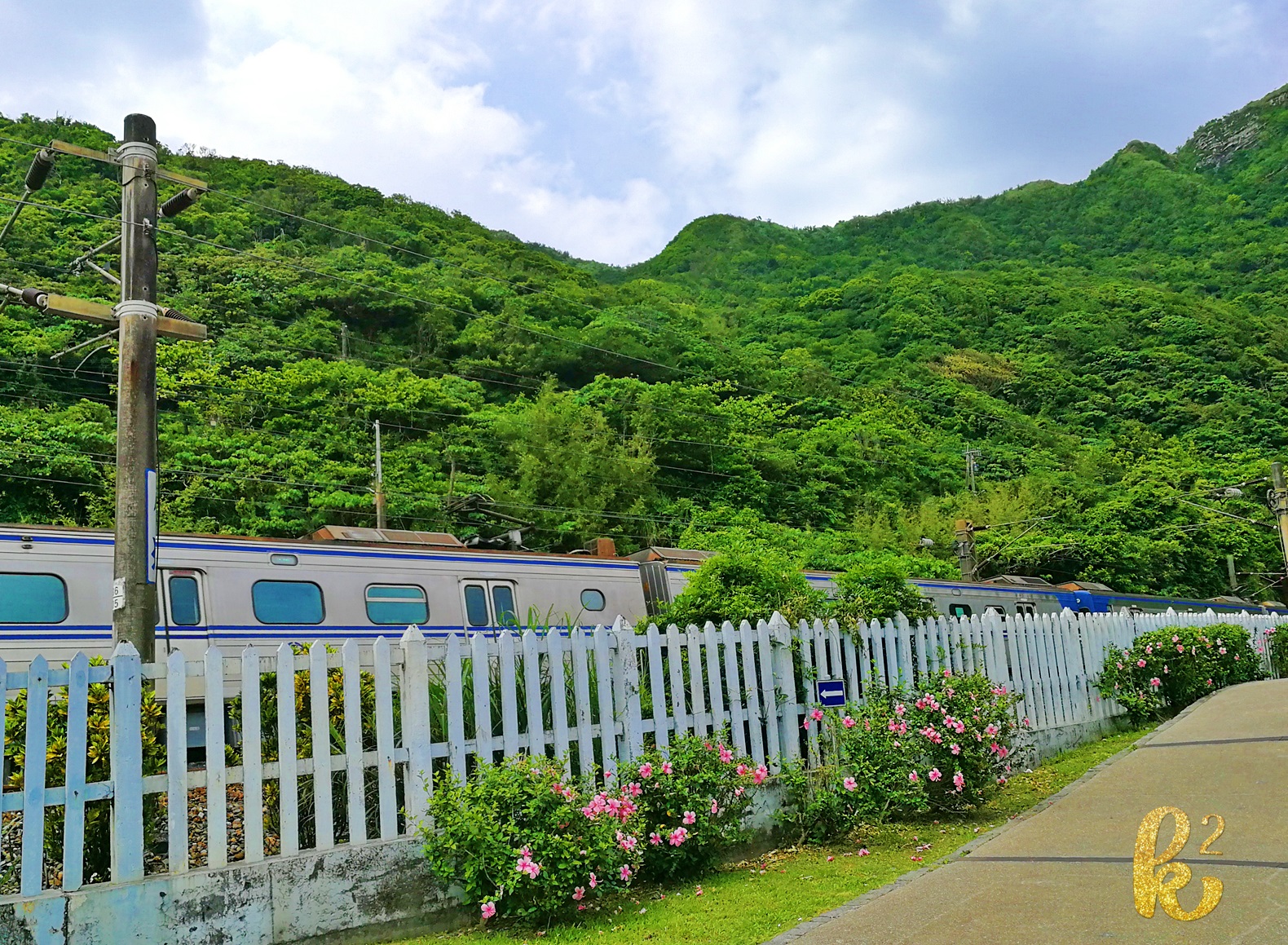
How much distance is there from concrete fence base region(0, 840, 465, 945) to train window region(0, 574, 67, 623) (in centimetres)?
788

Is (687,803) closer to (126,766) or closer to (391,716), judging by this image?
(391,716)

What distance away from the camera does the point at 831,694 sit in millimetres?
7977

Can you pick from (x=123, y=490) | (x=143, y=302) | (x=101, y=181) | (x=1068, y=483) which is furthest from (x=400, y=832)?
(x=1068, y=483)

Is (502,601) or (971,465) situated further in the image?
(971,465)

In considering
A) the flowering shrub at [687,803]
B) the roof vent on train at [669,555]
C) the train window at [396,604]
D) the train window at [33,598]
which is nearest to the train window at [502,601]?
the train window at [396,604]

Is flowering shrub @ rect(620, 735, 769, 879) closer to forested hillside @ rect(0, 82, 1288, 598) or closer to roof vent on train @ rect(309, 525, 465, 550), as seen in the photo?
roof vent on train @ rect(309, 525, 465, 550)

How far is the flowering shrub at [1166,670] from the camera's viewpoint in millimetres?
12984

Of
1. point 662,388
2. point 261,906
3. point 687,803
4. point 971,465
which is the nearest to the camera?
point 261,906

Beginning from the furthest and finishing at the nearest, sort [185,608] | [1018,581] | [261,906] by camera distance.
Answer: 1. [1018,581]
2. [185,608]
3. [261,906]

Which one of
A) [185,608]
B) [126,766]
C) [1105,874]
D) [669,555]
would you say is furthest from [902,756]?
[669,555]

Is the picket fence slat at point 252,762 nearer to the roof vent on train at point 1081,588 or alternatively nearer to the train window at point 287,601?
the train window at point 287,601

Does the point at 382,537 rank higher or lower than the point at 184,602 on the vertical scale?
higher

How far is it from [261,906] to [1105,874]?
177 inches

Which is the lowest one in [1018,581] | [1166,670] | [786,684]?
[1166,670]
